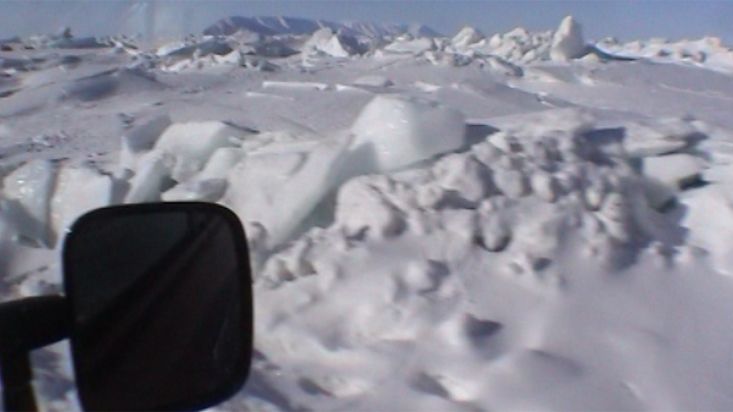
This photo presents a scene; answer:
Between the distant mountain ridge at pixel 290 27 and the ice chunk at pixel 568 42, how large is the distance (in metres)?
15.5

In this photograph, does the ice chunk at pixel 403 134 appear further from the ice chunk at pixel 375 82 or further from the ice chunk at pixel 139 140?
the ice chunk at pixel 375 82

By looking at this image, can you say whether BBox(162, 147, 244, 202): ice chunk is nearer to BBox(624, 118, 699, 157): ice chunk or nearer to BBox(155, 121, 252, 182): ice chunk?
BBox(155, 121, 252, 182): ice chunk

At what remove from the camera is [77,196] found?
10.9ft

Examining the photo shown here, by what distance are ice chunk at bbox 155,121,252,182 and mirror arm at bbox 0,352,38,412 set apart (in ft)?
8.72

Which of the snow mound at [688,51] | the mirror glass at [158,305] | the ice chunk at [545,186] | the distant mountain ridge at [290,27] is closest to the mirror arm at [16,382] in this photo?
the mirror glass at [158,305]

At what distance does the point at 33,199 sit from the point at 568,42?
968 cm

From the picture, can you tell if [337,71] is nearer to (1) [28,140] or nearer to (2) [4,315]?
(1) [28,140]

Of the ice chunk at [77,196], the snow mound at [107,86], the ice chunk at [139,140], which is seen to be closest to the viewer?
the ice chunk at [77,196]

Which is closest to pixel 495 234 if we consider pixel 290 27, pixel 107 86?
pixel 107 86

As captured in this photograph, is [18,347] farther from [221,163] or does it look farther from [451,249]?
[221,163]

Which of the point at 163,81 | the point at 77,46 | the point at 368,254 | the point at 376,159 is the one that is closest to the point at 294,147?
the point at 376,159

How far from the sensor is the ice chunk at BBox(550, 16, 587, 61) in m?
11.6

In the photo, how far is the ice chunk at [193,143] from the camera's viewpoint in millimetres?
3516

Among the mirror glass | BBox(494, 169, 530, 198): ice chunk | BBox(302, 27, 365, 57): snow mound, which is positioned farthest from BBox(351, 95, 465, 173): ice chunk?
BBox(302, 27, 365, 57): snow mound
